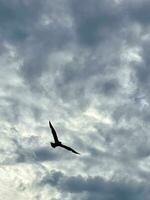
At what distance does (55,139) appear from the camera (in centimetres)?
16650
